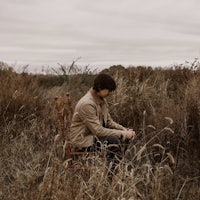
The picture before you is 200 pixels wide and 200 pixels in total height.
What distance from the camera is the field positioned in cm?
392

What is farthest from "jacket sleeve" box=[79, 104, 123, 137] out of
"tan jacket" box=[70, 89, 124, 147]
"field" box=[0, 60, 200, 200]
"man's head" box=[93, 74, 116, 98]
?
"field" box=[0, 60, 200, 200]

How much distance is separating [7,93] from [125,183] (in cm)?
435

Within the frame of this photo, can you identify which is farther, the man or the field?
the man

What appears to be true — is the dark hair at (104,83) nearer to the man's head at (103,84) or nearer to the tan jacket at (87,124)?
the man's head at (103,84)

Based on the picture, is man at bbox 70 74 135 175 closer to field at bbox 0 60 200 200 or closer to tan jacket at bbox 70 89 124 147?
tan jacket at bbox 70 89 124 147

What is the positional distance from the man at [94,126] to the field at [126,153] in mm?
212

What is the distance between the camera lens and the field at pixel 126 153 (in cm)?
392

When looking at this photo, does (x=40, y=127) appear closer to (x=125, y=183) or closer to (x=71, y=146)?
(x=71, y=146)

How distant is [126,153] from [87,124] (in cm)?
54

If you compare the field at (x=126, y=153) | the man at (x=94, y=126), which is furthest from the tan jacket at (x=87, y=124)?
the field at (x=126, y=153)

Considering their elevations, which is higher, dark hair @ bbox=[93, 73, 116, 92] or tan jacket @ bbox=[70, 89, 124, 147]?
dark hair @ bbox=[93, 73, 116, 92]

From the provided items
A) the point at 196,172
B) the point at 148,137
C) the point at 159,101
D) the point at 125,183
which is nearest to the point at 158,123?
the point at 148,137

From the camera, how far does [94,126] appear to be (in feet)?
17.3

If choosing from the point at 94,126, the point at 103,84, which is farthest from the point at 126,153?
the point at 103,84
